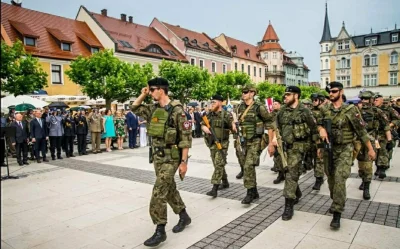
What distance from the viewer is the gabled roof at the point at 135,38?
119ft

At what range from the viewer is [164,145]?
4168 mm

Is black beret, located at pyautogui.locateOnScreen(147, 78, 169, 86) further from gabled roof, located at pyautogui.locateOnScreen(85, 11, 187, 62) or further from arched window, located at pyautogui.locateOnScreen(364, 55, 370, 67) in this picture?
arched window, located at pyautogui.locateOnScreen(364, 55, 370, 67)

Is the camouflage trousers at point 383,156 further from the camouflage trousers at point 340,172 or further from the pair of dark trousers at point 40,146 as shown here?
the pair of dark trousers at point 40,146

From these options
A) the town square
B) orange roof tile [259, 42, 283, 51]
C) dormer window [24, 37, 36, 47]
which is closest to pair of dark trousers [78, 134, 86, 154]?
the town square

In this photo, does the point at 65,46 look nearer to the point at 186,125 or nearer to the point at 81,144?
the point at 81,144

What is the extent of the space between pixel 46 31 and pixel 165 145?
3210 cm

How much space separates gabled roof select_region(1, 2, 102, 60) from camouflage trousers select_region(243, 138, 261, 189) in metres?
27.0

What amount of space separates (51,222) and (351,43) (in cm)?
6464

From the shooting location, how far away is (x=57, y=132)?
39.9 ft

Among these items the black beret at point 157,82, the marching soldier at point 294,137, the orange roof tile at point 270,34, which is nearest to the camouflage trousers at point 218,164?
the marching soldier at point 294,137

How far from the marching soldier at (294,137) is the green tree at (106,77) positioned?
19.3 metres

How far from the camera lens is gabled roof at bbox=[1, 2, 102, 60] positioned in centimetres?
2770

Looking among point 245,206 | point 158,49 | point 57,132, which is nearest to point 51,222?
point 245,206

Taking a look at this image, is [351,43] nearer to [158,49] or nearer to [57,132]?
[158,49]
